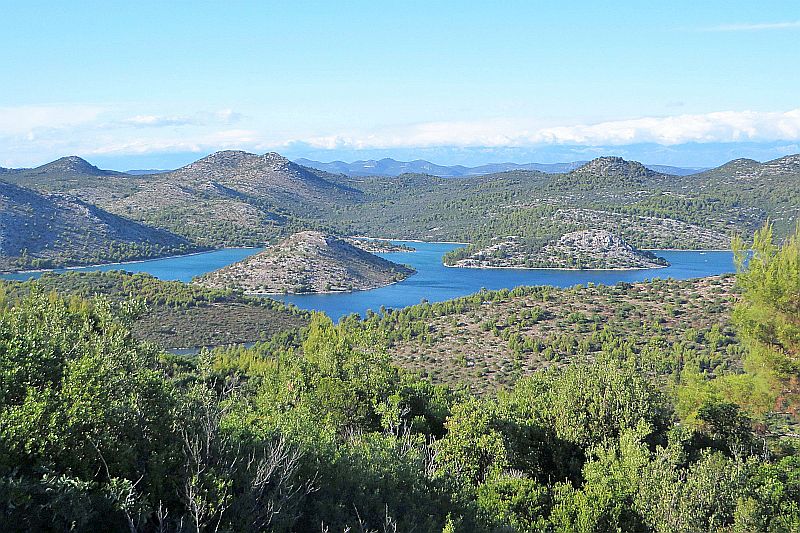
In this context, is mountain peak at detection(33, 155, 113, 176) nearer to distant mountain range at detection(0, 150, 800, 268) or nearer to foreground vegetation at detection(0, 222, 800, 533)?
distant mountain range at detection(0, 150, 800, 268)

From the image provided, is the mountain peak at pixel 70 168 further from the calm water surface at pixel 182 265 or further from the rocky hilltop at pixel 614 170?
the rocky hilltop at pixel 614 170

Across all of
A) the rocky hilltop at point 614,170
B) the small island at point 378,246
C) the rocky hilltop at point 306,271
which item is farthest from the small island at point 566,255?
the rocky hilltop at point 614,170

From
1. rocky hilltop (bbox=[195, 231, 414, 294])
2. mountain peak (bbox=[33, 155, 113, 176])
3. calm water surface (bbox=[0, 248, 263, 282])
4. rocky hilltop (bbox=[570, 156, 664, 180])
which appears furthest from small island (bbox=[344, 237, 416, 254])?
mountain peak (bbox=[33, 155, 113, 176])

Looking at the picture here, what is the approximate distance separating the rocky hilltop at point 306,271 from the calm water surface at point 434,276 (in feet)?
7.93

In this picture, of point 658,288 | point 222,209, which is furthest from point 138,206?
point 658,288

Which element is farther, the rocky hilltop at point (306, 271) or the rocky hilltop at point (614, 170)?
the rocky hilltop at point (614, 170)

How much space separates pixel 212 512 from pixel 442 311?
47.7m

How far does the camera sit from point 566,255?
123 meters

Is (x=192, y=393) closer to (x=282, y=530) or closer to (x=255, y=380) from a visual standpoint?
(x=282, y=530)

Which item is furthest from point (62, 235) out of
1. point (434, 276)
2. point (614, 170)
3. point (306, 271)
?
point (614, 170)

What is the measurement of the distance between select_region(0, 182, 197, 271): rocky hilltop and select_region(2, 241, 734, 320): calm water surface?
3573 mm

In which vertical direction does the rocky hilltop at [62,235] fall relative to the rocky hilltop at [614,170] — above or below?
below

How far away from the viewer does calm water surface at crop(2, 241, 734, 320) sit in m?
94.1

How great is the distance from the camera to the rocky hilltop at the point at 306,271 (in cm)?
9675
